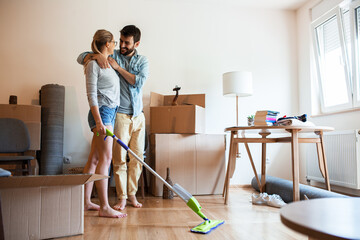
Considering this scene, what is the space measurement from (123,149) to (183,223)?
76 centimetres

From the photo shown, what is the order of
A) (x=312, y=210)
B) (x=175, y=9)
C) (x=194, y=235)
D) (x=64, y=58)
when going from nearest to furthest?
(x=312, y=210) < (x=194, y=235) < (x=64, y=58) < (x=175, y=9)

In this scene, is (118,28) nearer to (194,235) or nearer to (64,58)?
(64,58)

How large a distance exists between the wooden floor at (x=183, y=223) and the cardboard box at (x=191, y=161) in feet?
1.42

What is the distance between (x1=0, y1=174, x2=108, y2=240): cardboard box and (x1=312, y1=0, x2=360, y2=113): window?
287 cm

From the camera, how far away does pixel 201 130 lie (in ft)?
10.6

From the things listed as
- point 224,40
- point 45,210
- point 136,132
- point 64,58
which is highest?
point 224,40

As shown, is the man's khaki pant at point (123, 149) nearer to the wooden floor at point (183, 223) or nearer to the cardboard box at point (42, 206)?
the wooden floor at point (183, 223)

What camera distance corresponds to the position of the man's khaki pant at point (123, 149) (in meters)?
2.38

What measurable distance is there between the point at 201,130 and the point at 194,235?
164cm

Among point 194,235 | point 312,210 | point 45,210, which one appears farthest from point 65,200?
point 312,210

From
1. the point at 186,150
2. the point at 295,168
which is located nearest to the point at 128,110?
the point at 186,150

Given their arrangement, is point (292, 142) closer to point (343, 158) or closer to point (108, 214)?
point (343, 158)

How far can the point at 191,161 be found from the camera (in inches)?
124

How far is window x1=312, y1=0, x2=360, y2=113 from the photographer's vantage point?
3.19 m
